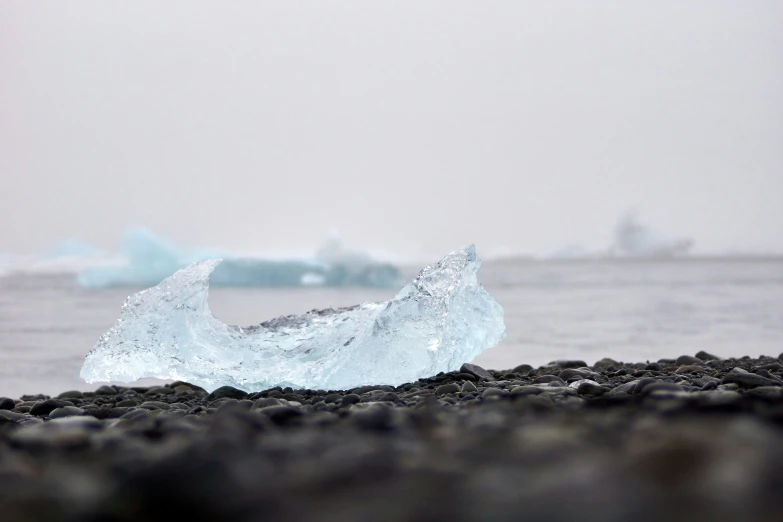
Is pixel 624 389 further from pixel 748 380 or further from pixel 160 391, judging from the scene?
pixel 160 391

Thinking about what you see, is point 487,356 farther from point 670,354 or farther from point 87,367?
point 87,367

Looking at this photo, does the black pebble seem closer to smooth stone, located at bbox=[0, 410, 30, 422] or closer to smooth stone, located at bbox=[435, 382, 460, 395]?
smooth stone, located at bbox=[435, 382, 460, 395]

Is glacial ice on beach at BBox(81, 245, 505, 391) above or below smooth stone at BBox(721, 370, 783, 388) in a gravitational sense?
above

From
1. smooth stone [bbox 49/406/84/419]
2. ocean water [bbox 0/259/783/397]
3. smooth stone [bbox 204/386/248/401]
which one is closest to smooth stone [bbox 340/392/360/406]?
smooth stone [bbox 204/386/248/401]

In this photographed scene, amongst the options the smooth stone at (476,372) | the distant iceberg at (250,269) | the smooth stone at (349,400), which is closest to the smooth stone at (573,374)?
the smooth stone at (476,372)

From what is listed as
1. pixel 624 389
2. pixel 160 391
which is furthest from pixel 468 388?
pixel 160 391

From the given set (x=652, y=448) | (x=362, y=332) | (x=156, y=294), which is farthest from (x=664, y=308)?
(x=652, y=448)

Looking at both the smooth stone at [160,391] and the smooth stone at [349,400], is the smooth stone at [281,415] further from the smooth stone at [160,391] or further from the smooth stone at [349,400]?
the smooth stone at [160,391]
